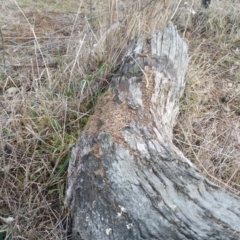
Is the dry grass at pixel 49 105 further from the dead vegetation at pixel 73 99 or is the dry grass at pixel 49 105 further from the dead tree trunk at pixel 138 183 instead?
the dead tree trunk at pixel 138 183

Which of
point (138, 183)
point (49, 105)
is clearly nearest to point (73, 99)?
point (49, 105)

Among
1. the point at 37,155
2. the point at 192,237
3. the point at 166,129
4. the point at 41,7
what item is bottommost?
the point at 41,7

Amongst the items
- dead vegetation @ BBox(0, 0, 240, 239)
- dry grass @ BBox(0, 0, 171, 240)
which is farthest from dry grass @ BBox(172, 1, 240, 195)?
dry grass @ BBox(0, 0, 171, 240)

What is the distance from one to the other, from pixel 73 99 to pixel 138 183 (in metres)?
0.82

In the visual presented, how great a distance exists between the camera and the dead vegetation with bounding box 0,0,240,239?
1.68m

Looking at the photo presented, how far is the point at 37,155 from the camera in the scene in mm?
1776

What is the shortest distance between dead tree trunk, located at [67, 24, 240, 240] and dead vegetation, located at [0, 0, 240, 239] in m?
0.19

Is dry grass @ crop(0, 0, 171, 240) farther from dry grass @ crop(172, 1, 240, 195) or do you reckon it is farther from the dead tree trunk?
dry grass @ crop(172, 1, 240, 195)

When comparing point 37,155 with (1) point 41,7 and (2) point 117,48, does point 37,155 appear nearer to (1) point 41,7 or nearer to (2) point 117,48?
(2) point 117,48

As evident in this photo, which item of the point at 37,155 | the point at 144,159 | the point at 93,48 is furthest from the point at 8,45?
the point at 144,159

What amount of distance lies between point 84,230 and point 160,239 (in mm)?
301

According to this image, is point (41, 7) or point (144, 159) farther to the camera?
point (41, 7)

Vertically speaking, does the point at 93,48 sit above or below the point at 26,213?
above

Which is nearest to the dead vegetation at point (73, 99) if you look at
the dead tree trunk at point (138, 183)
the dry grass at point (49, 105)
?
the dry grass at point (49, 105)
